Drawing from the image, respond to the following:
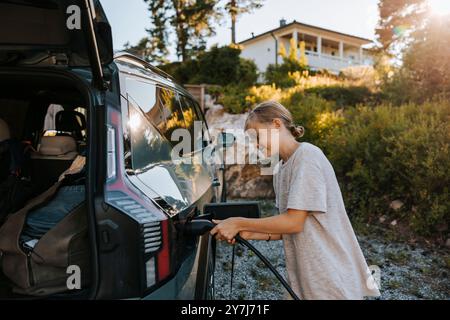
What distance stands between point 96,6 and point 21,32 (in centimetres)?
62

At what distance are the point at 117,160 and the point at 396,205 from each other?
5209 mm

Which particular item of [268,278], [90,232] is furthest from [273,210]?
[90,232]

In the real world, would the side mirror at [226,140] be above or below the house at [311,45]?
below

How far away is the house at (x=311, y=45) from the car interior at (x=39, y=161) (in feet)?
86.7

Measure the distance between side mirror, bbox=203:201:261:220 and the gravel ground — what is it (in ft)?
5.68

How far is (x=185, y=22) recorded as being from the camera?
24844 millimetres

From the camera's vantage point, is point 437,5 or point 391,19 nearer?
point 437,5

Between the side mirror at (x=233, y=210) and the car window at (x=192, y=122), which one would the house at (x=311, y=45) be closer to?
the car window at (x=192, y=122)

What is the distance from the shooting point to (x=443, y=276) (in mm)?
4406

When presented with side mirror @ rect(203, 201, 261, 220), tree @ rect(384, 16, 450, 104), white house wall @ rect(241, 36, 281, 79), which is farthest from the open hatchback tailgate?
white house wall @ rect(241, 36, 281, 79)

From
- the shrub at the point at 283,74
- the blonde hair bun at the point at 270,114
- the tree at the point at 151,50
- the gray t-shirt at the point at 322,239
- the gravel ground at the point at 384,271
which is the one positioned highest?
the tree at the point at 151,50

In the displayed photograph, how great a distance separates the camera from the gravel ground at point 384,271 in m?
4.06

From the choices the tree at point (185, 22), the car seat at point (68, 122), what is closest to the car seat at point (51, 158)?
the car seat at point (68, 122)
